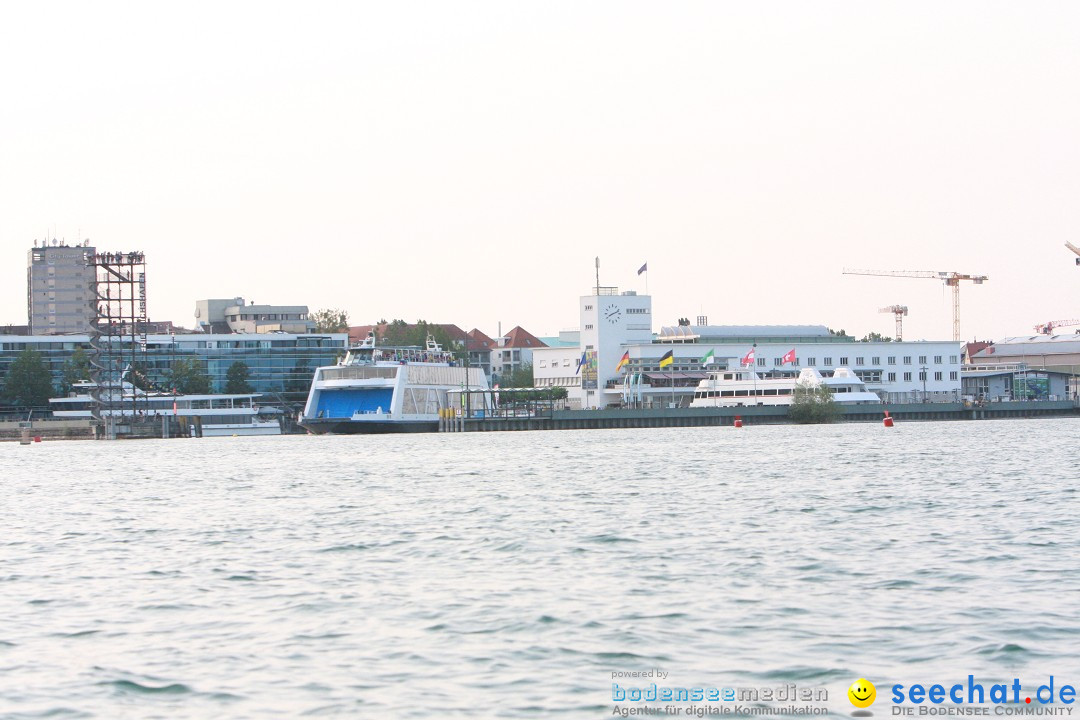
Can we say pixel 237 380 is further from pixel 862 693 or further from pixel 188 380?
pixel 862 693

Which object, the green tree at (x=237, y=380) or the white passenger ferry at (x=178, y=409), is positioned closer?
the white passenger ferry at (x=178, y=409)

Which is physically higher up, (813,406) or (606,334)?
(606,334)

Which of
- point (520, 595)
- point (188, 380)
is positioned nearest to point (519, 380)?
point (188, 380)

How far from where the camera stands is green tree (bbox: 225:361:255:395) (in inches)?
6442

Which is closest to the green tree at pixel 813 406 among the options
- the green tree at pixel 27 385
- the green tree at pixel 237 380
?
the green tree at pixel 237 380

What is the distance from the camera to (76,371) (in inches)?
6058

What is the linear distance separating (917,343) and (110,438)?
8511 cm

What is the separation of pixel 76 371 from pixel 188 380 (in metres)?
12.7

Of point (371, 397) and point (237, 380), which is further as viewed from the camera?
point (237, 380)

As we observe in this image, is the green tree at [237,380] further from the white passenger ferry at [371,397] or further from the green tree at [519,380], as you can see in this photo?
the white passenger ferry at [371,397]

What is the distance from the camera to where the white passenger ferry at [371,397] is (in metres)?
118

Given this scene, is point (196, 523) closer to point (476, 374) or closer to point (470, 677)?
point (470, 677)

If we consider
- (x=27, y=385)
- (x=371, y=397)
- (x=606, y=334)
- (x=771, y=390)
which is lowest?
(x=371, y=397)

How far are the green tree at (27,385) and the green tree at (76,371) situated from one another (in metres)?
2.39
